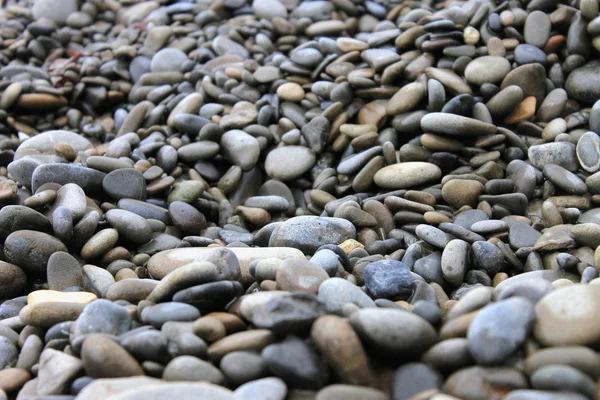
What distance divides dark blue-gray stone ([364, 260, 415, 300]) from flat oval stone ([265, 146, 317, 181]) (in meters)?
1.08

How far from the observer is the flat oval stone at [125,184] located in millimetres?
2439

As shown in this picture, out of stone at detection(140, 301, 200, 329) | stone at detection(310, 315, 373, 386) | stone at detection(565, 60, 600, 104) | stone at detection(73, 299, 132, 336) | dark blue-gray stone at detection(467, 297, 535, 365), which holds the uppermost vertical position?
stone at detection(565, 60, 600, 104)

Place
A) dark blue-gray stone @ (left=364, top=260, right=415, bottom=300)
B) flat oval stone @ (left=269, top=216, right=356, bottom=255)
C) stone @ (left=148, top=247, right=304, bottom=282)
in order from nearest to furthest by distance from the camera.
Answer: dark blue-gray stone @ (left=364, top=260, right=415, bottom=300) < stone @ (left=148, top=247, right=304, bottom=282) < flat oval stone @ (left=269, top=216, right=356, bottom=255)

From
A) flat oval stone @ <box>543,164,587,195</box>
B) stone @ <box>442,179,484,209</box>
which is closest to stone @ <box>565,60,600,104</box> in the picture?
flat oval stone @ <box>543,164,587,195</box>

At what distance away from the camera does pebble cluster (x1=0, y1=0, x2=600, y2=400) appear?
1.30m

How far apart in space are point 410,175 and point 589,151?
0.76 m

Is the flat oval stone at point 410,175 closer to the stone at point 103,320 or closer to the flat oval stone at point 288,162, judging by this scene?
the flat oval stone at point 288,162

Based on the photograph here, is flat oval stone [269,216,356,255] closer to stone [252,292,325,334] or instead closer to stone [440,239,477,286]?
stone [440,239,477,286]

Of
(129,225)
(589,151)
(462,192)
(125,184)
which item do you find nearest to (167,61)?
(125,184)

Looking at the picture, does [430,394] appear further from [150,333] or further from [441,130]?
[441,130]

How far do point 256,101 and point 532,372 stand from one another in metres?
2.26

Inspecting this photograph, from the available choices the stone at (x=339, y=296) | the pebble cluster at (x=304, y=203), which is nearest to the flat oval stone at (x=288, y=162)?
the pebble cluster at (x=304, y=203)

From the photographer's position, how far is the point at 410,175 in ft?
8.32

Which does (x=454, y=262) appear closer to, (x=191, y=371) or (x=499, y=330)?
(x=499, y=330)
